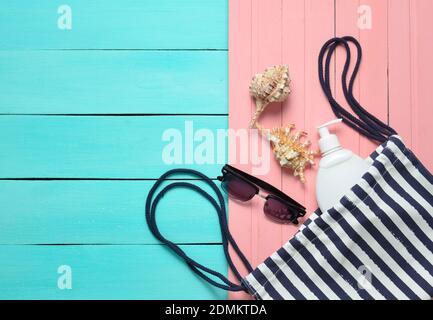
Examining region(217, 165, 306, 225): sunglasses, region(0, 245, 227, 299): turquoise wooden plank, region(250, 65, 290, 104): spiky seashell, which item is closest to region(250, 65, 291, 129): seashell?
region(250, 65, 290, 104): spiky seashell

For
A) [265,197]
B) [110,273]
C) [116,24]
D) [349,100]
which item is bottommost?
[110,273]

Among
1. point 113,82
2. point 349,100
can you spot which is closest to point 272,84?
point 349,100

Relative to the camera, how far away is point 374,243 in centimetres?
52

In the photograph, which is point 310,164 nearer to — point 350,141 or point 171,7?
point 350,141

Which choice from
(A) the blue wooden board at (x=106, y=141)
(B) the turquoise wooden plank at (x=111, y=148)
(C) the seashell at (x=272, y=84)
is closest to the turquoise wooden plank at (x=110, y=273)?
(A) the blue wooden board at (x=106, y=141)

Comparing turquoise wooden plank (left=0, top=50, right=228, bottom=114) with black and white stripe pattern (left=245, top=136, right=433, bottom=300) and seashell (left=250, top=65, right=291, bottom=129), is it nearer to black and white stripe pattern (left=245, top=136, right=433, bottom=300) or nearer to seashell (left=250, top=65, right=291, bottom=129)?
seashell (left=250, top=65, right=291, bottom=129)

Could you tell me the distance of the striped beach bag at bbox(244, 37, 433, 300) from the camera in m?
0.52

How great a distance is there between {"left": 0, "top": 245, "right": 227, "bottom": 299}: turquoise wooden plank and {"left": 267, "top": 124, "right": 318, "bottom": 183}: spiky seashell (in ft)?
0.48

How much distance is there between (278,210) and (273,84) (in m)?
0.16

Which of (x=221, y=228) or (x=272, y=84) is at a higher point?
(x=272, y=84)

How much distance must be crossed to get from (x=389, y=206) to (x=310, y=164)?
111 mm

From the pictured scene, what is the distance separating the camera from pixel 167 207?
57 cm

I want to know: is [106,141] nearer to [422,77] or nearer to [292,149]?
[292,149]
